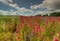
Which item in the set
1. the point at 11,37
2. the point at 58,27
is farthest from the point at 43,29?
the point at 11,37

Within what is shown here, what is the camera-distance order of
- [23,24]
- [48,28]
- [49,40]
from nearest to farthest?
[49,40]
[48,28]
[23,24]

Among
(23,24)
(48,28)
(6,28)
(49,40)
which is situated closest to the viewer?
(49,40)

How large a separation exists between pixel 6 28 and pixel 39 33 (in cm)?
100

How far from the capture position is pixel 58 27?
3.12 meters

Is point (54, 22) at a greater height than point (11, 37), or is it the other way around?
point (54, 22)

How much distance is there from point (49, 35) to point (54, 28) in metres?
0.24

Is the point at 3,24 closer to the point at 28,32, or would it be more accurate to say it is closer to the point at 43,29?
the point at 28,32

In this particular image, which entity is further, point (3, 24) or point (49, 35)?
point (3, 24)

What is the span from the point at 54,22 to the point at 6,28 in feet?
3.18

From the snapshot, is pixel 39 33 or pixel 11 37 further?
pixel 11 37

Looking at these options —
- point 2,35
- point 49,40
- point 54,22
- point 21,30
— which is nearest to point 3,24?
point 2,35

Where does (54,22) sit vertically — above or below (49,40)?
above

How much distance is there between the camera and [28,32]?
3211mm

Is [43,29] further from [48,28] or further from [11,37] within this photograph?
[11,37]
